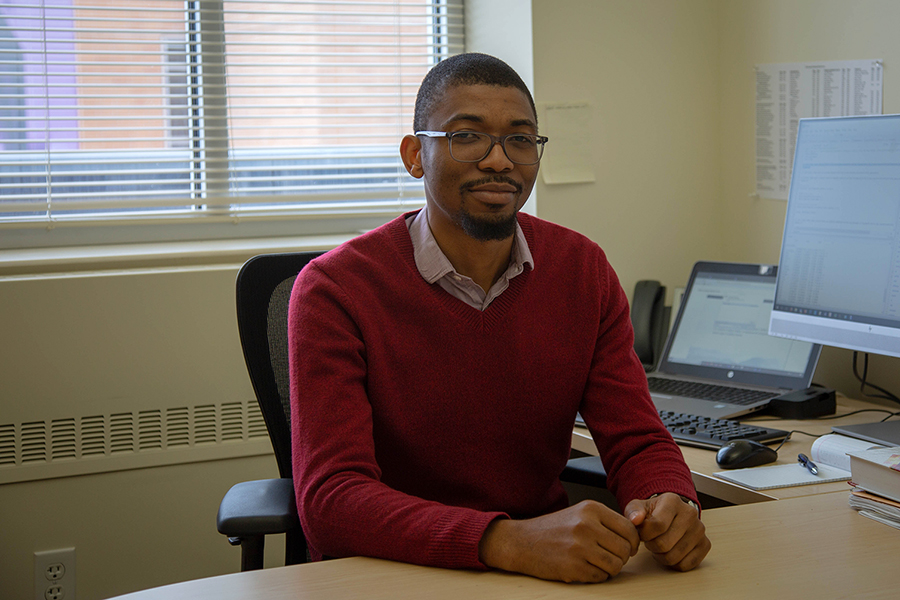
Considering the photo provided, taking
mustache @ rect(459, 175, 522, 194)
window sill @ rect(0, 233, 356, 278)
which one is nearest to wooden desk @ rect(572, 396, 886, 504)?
mustache @ rect(459, 175, 522, 194)

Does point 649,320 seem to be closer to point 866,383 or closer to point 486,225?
point 866,383

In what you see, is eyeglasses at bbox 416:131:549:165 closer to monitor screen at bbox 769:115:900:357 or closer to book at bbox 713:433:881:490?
book at bbox 713:433:881:490

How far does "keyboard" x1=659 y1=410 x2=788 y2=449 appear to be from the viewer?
156 cm

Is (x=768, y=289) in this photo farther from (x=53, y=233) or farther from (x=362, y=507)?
(x=53, y=233)

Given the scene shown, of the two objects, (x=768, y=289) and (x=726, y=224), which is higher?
(x=726, y=224)

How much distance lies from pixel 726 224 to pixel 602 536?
5.48 ft

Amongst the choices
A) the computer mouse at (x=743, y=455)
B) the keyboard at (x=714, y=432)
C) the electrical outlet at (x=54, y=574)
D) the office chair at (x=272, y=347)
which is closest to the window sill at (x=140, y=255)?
the electrical outlet at (x=54, y=574)

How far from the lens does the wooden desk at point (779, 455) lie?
130 cm

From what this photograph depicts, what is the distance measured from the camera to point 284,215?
8.38 feet

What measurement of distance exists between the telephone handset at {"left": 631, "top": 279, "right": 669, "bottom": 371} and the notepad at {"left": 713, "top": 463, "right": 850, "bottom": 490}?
0.81m

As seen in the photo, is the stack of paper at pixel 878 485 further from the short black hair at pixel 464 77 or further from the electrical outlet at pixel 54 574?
the electrical outlet at pixel 54 574

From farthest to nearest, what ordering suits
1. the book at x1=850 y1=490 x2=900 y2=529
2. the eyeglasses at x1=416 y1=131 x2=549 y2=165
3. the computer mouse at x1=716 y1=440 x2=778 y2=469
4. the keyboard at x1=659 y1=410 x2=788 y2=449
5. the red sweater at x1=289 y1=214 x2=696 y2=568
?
the keyboard at x1=659 y1=410 x2=788 y2=449, the computer mouse at x1=716 y1=440 x2=778 y2=469, the eyeglasses at x1=416 y1=131 x2=549 y2=165, the red sweater at x1=289 y1=214 x2=696 y2=568, the book at x1=850 y1=490 x2=900 y2=529

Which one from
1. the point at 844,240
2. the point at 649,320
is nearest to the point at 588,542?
the point at 844,240

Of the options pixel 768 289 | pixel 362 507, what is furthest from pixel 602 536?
pixel 768 289
